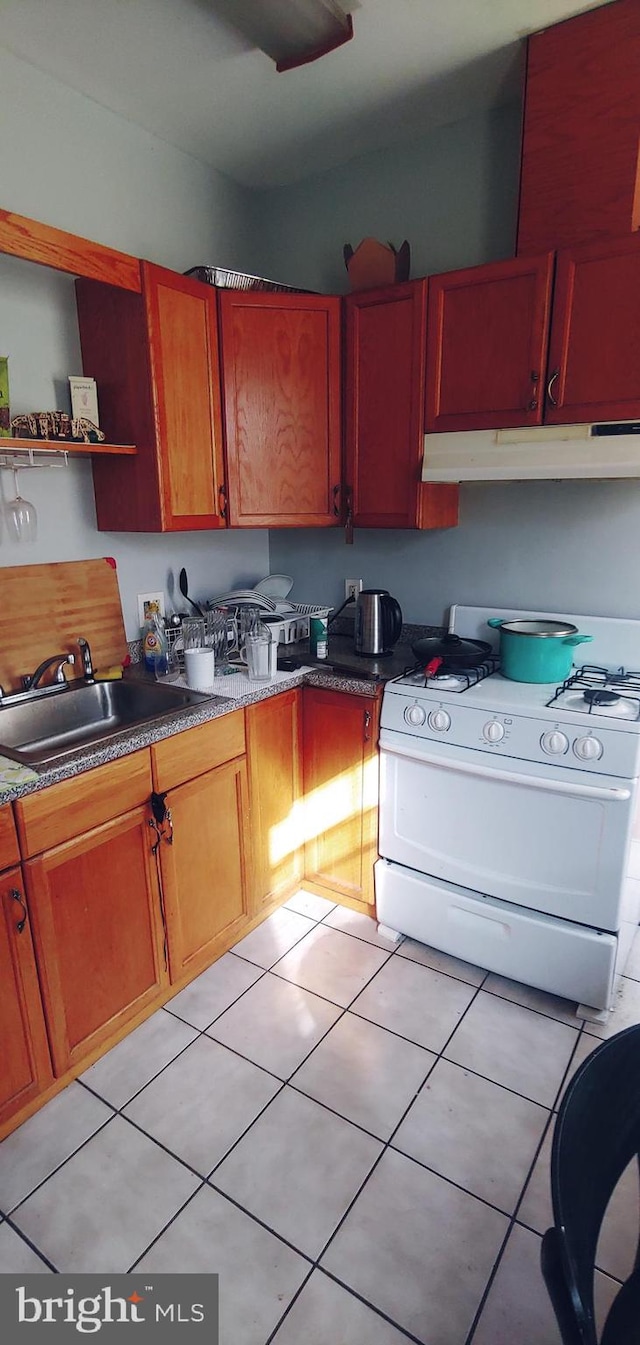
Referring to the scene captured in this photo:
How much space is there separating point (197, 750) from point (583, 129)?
6.64 ft

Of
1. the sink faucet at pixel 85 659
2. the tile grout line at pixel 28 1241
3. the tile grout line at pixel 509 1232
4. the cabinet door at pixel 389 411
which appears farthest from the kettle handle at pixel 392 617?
the tile grout line at pixel 28 1241

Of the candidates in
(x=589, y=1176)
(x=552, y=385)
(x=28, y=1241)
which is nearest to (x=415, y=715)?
(x=552, y=385)

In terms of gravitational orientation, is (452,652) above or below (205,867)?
above

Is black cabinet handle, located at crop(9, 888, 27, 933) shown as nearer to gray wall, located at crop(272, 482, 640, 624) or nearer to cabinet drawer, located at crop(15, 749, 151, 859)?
cabinet drawer, located at crop(15, 749, 151, 859)

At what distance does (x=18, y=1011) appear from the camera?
4.91ft

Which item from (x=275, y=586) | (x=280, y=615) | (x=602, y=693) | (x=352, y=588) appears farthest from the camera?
(x=275, y=586)

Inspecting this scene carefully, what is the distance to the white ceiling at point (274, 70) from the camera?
5.54 ft

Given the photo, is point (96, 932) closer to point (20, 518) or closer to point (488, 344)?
point (20, 518)

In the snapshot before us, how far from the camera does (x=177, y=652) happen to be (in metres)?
2.31

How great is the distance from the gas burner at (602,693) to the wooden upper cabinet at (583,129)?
1255 millimetres

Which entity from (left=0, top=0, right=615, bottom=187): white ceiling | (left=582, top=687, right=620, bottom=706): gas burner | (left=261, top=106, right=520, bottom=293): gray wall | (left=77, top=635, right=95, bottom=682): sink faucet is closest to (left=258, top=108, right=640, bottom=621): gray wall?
(left=261, top=106, right=520, bottom=293): gray wall

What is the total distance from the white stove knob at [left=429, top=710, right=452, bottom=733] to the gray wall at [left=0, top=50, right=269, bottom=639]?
1.12m

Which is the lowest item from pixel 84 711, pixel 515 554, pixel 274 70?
pixel 84 711

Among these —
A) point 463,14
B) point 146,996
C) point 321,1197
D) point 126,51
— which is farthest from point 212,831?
point 463,14
